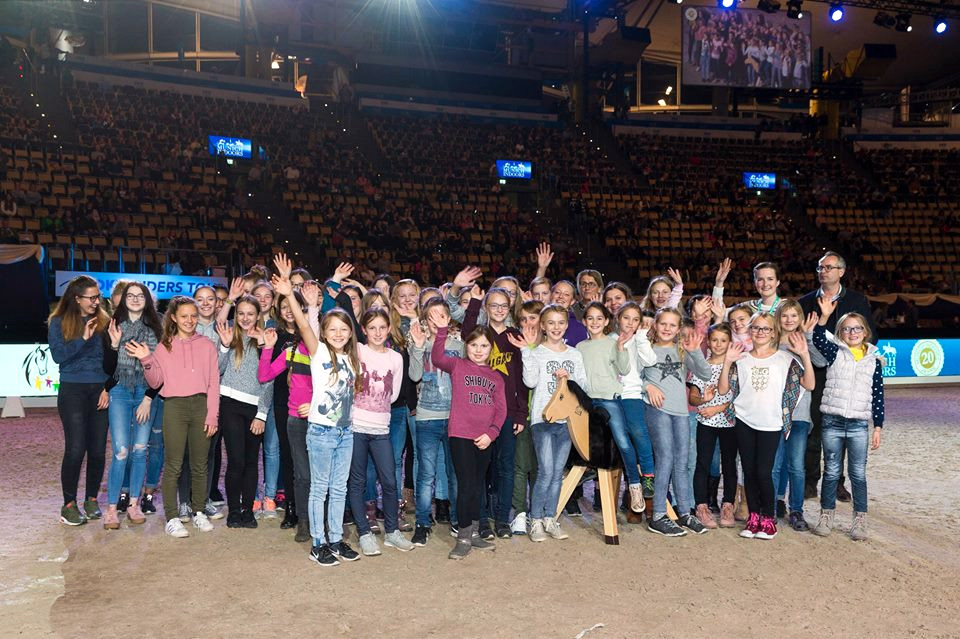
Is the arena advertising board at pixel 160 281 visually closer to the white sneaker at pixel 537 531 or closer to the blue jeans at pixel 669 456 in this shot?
the white sneaker at pixel 537 531

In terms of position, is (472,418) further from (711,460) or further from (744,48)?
(744,48)

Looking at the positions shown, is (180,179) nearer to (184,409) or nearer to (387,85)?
(387,85)

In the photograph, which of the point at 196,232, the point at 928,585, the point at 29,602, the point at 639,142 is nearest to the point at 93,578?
the point at 29,602

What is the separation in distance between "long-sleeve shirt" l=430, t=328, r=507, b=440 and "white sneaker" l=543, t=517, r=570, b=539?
803mm

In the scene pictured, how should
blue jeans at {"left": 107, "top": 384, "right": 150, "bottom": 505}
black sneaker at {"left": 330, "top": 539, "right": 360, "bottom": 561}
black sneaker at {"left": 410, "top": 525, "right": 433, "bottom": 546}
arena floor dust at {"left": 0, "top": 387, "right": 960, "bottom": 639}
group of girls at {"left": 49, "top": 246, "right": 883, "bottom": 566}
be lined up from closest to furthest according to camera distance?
arena floor dust at {"left": 0, "top": 387, "right": 960, "bottom": 639}
black sneaker at {"left": 330, "top": 539, "right": 360, "bottom": 561}
black sneaker at {"left": 410, "top": 525, "right": 433, "bottom": 546}
group of girls at {"left": 49, "top": 246, "right": 883, "bottom": 566}
blue jeans at {"left": 107, "top": 384, "right": 150, "bottom": 505}

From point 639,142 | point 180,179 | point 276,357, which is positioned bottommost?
point 276,357

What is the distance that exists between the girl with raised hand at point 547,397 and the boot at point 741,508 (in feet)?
4.94

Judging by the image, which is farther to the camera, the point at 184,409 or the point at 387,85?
the point at 387,85

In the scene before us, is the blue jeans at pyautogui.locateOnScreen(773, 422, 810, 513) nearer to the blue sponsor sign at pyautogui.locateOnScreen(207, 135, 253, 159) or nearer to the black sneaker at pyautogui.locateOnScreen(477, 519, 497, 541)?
the black sneaker at pyautogui.locateOnScreen(477, 519, 497, 541)

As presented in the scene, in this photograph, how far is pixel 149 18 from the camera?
40031 mm

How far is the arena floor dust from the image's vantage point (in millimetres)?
4391

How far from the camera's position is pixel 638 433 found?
6477 mm

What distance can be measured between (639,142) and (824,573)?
2952 centimetres

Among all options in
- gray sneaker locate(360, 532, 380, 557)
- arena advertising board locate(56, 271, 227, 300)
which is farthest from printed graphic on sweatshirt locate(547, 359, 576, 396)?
arena advertising board locate(56, 271, 227, 300)
